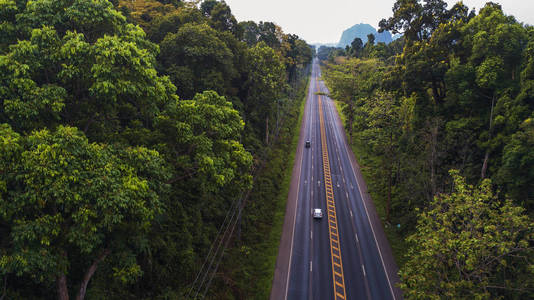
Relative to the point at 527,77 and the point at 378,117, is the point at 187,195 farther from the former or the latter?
the point at 527,77

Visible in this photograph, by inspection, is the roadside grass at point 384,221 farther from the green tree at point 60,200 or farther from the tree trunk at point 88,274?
the tree trunk at point 88,274

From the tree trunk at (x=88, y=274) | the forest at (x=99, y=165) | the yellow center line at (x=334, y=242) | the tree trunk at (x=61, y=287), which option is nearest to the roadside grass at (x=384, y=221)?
the yellow center line at (x=334, y=242)

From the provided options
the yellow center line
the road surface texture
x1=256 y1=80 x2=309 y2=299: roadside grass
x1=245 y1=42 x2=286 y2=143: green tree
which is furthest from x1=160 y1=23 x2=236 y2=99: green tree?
the yellow center line

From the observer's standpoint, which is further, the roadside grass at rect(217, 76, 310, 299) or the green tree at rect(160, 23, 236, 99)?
the green tree at rect(160, 23, 236, 99)

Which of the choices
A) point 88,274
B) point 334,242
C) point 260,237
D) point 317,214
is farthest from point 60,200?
point 317,214

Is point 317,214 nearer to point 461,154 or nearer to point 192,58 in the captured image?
point 461,154

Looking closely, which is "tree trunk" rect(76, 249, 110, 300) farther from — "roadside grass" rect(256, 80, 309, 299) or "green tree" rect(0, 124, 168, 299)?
"roadside grass" rect(256, 80, 309, 299)
